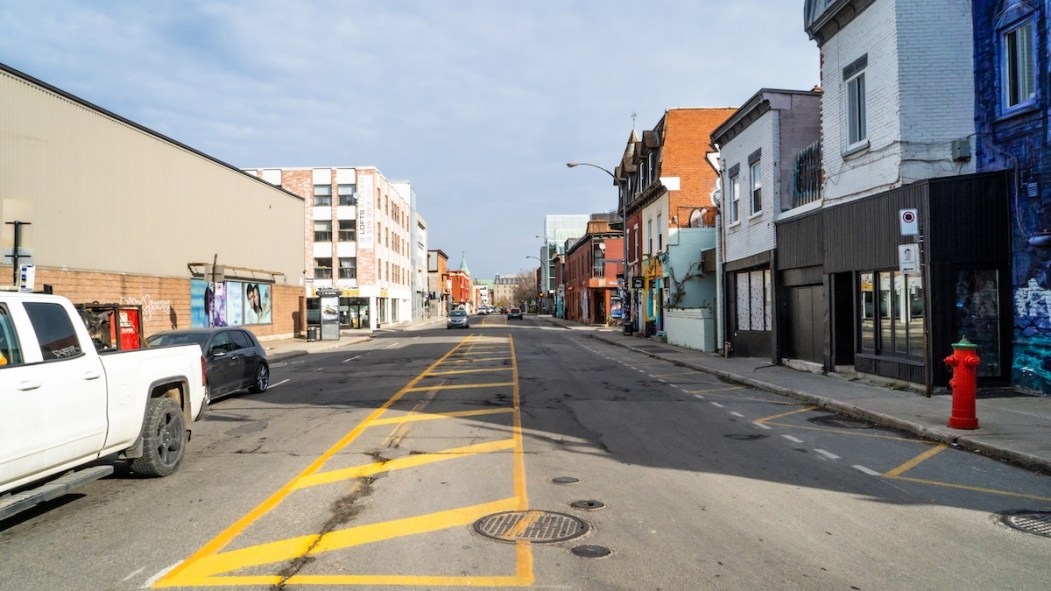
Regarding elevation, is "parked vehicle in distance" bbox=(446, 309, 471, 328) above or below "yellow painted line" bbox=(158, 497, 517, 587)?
above

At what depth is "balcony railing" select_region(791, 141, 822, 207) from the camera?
17.8 metres

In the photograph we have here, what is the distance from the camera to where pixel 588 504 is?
6.25m

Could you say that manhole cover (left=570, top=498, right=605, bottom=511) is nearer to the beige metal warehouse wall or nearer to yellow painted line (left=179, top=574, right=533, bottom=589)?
yellow painted line (left=179, top=574, right=533, bottom=589)

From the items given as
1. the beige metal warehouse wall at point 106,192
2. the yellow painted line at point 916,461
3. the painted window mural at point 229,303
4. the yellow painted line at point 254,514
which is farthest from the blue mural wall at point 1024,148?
the painted window mural at point 229,303

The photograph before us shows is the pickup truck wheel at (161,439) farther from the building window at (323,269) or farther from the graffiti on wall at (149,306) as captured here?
the building window at (323,269)

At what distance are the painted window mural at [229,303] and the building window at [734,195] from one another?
20763 mm

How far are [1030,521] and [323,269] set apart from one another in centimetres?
5754

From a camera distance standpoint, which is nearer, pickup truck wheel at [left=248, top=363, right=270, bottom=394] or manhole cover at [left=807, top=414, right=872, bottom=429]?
manhole cover at [left=807, top=414, right=872, bottom=429]

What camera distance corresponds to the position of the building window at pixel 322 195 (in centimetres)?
5878

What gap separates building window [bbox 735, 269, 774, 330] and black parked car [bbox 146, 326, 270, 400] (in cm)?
1350

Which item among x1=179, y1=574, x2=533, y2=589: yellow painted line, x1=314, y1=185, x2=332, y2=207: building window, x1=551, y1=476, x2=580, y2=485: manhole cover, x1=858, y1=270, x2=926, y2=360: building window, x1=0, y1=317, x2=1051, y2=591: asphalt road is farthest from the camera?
x1=314, y1=185, x2=332, y2=207: building window

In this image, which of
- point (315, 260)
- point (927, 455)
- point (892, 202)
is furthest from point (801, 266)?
point (315, 260)

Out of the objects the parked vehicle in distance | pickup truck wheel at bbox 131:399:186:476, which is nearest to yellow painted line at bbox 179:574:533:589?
pickup truck wheel at bbox 131:399:186:476

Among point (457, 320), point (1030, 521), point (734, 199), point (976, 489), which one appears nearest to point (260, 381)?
point (976, 489)
